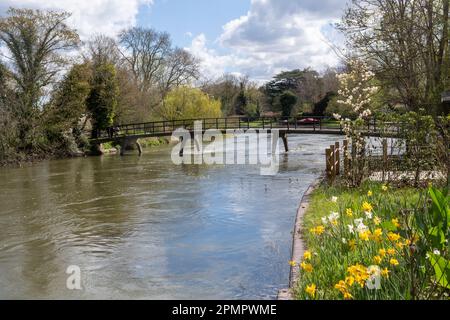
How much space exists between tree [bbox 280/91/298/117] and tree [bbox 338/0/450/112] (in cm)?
5249

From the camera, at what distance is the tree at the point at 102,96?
34.0 metres

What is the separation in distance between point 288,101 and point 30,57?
4761 cm

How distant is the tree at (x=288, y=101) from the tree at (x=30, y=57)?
45482 millimetres

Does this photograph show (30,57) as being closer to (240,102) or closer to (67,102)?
(67,102)

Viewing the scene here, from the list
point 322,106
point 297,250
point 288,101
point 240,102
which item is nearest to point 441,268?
point 297,250

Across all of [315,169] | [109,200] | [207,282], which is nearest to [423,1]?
[315,169]

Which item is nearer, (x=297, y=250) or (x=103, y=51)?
(x=297, y=250)

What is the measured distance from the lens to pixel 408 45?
56.1 ft

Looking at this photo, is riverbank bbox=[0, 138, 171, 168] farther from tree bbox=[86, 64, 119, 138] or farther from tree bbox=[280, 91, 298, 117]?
tree bbox=[280, 91, 298, 117]

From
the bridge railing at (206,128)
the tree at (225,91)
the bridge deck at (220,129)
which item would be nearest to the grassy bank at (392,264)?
the bridge deck at (220,129)

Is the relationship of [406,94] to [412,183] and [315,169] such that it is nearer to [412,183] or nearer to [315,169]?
[315,169]

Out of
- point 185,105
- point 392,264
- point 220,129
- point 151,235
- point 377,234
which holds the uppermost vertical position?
point 185,105

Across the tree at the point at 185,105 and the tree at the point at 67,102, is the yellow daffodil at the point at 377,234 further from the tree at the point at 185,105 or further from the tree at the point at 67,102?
the tree at the point at 185,105

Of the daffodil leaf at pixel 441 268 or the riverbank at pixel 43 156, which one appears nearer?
the daffodil leaf at pixel 441 268
